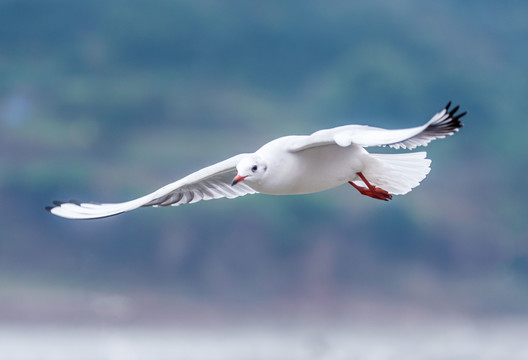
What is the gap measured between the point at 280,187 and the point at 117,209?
2.82ft

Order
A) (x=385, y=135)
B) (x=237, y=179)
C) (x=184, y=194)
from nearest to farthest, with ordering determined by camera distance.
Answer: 1. (x=385, y=135)
2. (x=237, y=179)
3. (x=184, y=194)

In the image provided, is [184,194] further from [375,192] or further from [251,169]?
[375,192]

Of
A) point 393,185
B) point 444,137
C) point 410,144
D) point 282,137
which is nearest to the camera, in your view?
point 444,137

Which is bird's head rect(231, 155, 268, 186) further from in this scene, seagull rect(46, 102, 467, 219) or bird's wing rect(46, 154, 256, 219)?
bird's wing rect(46, 154, 256, 219)

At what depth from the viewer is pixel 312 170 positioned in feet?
11.0

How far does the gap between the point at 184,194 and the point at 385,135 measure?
4.36ft

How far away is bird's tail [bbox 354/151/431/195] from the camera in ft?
11.9

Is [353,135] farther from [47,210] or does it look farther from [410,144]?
[47,210]

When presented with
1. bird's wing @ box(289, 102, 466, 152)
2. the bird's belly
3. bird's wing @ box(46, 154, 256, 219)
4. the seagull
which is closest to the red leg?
the seagull

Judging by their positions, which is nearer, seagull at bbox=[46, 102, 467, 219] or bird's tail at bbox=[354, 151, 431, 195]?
seagull at bbox=[46, 102, 467, 219]

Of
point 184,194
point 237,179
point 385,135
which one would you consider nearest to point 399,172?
point 385,135

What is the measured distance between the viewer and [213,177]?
3957mm

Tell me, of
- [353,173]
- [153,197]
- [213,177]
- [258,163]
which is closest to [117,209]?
[153,197]

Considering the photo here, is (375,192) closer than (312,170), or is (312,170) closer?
(312,170)
